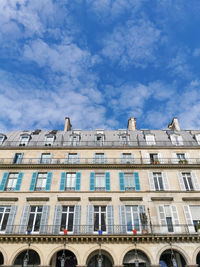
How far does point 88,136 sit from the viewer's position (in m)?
26.7

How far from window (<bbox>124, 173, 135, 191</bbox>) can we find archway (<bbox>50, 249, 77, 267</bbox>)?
25.0ft

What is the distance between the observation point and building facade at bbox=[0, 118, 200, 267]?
17.7 meters

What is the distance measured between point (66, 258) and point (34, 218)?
14.4 feet

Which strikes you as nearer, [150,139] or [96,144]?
[96,144]

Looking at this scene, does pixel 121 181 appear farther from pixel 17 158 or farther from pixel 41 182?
pixel 17 158

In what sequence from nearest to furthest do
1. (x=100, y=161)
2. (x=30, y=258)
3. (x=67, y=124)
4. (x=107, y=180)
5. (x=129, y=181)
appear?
(x=30, y=258) < (x=107, y=180) < (x=129, y=181) < (x=100, y=161) < (x=67, y=124)

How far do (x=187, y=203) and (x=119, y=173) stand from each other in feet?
22.5

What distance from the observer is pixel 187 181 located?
21641mm

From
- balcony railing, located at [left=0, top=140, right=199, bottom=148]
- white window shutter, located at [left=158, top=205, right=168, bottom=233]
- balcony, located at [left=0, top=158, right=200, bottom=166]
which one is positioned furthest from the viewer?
balcony railing, located at [left=0, top=140, right=199, bottom=148]

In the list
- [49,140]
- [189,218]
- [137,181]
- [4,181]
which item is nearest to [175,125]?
[137,181]

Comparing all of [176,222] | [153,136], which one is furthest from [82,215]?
[153,136]

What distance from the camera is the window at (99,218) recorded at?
1889 cm

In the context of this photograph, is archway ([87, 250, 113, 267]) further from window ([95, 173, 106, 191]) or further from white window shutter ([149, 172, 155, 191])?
white window shutter ([149, 172, 155, 191])

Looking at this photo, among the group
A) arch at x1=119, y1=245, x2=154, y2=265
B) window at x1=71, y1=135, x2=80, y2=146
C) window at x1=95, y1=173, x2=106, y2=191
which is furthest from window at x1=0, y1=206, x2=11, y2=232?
arch at x1=119, y1=245, x2=154, y2=265
